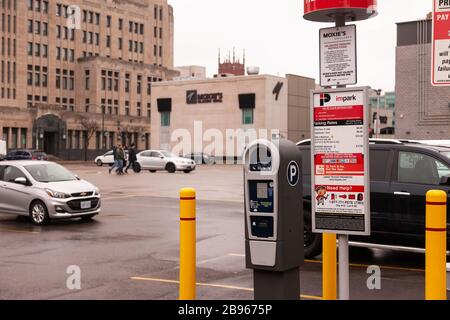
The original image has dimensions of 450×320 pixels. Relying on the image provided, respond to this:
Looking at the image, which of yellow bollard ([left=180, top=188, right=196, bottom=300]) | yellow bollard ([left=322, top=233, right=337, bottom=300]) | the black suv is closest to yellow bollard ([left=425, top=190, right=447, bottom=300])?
yellow bollard ([left=322, top=233, right=337, bottom=300])

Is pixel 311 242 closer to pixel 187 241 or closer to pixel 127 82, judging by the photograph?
pixel 187 241

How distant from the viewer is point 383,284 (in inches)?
330

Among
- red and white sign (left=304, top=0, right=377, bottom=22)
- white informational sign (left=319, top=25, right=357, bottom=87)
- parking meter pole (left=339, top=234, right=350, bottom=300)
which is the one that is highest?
red and white sign (left=304, top=0, right=377, bottom=22)

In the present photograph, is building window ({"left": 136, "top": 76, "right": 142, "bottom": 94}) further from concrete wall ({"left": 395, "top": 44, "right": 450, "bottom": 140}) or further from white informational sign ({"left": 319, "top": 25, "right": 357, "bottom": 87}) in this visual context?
white informational sign ({"left": 319, "top": 25, "right": 357, "bottom": 87})

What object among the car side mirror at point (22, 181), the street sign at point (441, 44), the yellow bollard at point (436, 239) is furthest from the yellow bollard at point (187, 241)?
the car side mirror at point (22, 181)

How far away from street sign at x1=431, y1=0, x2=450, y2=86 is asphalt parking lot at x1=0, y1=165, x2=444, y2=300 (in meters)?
2.65

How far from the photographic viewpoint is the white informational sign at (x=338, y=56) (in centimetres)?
604

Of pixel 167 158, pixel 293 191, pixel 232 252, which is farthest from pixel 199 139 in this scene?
pixel 293 191

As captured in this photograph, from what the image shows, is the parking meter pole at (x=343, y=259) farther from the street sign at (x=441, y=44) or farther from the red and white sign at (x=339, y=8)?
the street sign at (x=441, y=44)

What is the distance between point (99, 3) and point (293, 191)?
102686mm

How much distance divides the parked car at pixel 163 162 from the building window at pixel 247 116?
32.7m

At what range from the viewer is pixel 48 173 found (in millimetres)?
15680

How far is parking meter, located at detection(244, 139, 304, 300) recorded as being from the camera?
19.6 ft
